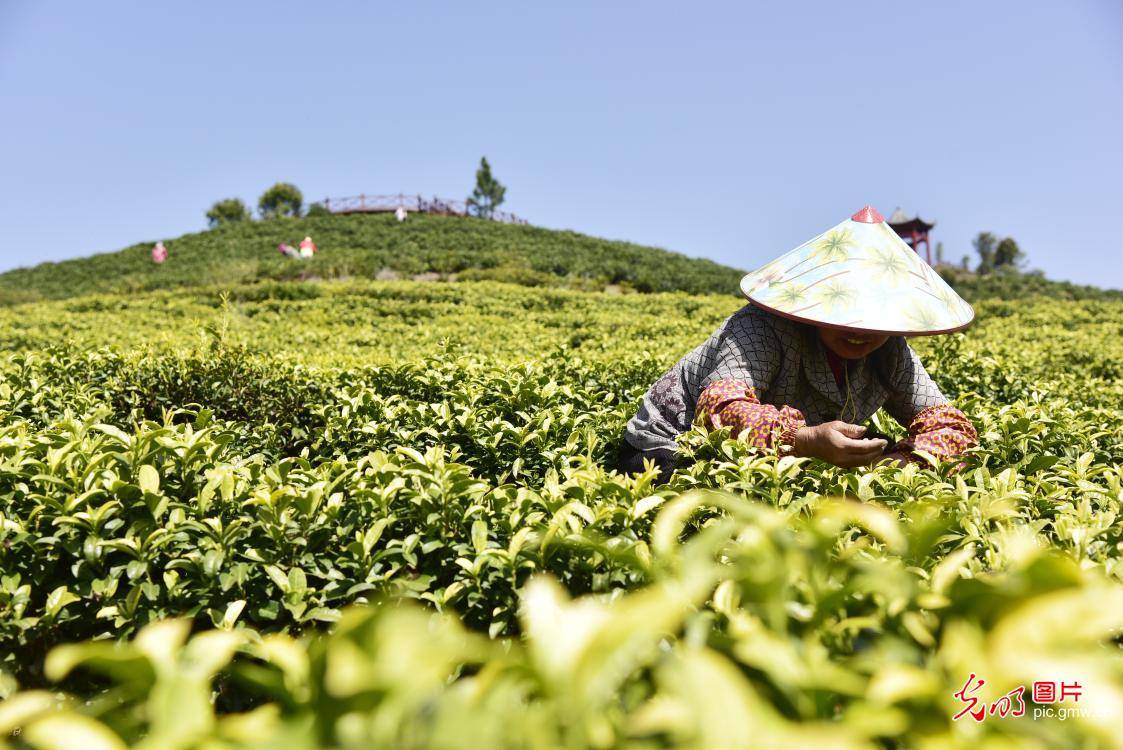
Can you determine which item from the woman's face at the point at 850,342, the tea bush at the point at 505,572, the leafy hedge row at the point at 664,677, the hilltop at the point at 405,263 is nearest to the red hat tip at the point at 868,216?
the woman's face at the point at 850,342

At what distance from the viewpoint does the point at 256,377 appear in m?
4.42

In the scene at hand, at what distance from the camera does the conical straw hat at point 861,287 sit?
97.6 inches

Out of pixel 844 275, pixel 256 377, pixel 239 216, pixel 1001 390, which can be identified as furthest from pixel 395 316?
pixel 239 216

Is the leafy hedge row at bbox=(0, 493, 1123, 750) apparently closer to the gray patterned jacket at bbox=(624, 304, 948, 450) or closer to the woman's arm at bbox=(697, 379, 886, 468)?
the woman's arm at bbox=(697, 379, 886, 468)

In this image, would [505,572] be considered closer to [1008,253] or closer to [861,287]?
[861,287]

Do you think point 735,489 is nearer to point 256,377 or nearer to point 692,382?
point 692,382

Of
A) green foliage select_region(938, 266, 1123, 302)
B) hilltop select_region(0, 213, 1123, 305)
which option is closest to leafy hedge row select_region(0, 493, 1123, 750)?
hilltop select_region(0, 213, 1123, 305)

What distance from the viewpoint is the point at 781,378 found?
2809 mm

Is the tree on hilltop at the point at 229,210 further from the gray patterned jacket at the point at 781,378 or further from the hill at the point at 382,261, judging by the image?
the gray patterned jacket at the point at 781,378

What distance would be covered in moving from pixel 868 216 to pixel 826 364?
0.61m

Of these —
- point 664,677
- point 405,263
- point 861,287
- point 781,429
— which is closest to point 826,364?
point 861,287

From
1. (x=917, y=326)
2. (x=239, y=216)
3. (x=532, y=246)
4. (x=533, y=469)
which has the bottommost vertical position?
(x=533, y=469)

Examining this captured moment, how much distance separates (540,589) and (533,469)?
7.45ft

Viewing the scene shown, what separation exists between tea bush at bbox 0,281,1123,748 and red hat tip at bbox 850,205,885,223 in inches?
37.5
